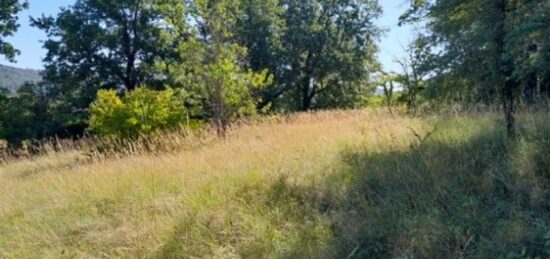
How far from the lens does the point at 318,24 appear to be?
2630 centimetres

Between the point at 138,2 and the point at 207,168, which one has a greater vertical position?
the point at 138,2

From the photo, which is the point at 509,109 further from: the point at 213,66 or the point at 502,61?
the point at 213,66

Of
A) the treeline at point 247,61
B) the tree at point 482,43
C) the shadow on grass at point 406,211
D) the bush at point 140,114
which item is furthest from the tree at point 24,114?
the tree at point 482,43

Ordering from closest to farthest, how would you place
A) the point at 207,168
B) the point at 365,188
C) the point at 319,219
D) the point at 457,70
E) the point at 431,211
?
the point at 431,211 < the point at 319,219 < the point at 365,188 < the point at 457,70 < the point at 207,168

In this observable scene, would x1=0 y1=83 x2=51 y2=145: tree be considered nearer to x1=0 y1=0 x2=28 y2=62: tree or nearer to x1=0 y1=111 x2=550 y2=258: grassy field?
x1=0 y1=0 x2=28 y2=62: tree

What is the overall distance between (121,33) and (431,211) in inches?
972

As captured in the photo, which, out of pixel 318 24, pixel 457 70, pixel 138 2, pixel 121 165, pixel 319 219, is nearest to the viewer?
pixel 319 219

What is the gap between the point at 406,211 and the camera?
3795mm

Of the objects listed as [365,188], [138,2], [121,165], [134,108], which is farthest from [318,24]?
[365,188]

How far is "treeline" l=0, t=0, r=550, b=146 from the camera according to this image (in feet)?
16.7

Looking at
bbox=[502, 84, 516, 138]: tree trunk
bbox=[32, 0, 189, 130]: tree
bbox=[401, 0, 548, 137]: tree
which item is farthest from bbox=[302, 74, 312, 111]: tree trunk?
bbox=[502, 84, 516, 138]: tree trunk

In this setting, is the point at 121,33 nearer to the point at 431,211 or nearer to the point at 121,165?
the point at 121,165

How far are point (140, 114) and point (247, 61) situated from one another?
9.01m

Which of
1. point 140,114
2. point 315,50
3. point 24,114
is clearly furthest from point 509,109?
point 24,114
